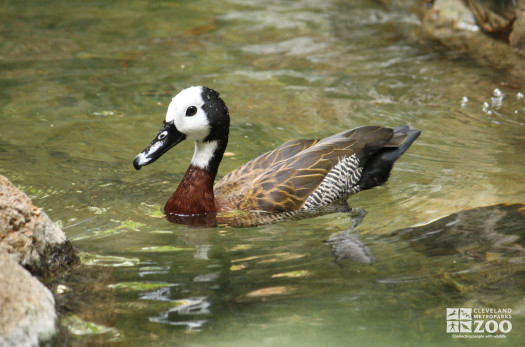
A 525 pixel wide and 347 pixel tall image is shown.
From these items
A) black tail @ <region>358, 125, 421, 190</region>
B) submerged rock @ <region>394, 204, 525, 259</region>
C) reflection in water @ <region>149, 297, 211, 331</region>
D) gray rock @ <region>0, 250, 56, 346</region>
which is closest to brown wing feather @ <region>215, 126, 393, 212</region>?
black tail @ <region>358, 125, 421, 190</region>

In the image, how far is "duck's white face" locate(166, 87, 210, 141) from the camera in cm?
668

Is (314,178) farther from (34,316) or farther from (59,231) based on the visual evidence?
(34,316)

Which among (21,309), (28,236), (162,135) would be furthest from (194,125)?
(21,309)

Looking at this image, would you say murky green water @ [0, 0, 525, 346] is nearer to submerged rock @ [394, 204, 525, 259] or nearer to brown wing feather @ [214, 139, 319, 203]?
submerged rock @ [394, 204, 525, 259]

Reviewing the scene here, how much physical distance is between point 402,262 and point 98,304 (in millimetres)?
2307

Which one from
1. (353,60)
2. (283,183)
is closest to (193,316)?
(283,183)

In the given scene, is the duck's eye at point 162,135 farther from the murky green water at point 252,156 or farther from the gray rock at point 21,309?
the gray rock at point 21,309

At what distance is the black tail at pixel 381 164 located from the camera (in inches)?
298

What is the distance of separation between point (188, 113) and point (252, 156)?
1.78m

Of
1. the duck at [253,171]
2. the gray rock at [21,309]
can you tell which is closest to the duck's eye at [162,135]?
the duck at [253,171]

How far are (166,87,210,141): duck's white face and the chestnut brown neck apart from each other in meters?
0.41

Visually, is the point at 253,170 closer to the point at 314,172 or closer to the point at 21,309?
the point at 314,172

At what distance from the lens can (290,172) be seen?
22.9ft

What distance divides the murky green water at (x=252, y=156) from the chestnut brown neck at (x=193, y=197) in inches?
7.2
